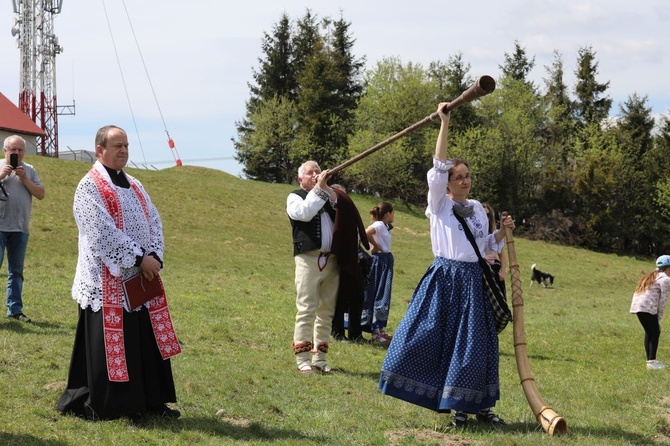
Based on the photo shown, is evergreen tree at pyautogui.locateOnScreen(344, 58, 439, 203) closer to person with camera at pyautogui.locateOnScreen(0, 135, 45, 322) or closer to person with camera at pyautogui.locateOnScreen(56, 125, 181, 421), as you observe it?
person with camera at pyautogui.locateOnScreen(0, 135, 45, 322)

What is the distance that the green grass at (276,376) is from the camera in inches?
242

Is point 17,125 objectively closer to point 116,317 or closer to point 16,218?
point 16,218

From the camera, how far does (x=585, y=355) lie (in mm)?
13039

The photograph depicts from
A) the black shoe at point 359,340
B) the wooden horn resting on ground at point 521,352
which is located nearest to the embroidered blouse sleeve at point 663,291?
the black shoe at point 359,340

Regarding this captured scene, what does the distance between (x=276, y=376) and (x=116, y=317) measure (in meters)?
2.83

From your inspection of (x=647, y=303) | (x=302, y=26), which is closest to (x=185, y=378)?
(x=647, y=303)

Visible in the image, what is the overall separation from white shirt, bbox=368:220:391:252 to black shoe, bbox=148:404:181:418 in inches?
257

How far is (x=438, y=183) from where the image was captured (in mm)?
6570

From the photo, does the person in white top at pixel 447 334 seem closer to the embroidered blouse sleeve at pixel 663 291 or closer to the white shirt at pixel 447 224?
the white shirt at pixel 447 224

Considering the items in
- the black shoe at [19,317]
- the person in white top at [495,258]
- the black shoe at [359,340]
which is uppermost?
the person in white top at [495,258]

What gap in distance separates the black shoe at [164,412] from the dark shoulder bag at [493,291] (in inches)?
106

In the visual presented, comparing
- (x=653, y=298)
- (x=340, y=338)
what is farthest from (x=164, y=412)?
(x=653, y=298)

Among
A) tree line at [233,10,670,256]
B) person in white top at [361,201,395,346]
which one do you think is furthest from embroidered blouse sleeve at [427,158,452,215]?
tree line at [233,10,670,256]

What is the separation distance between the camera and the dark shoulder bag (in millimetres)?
6590
